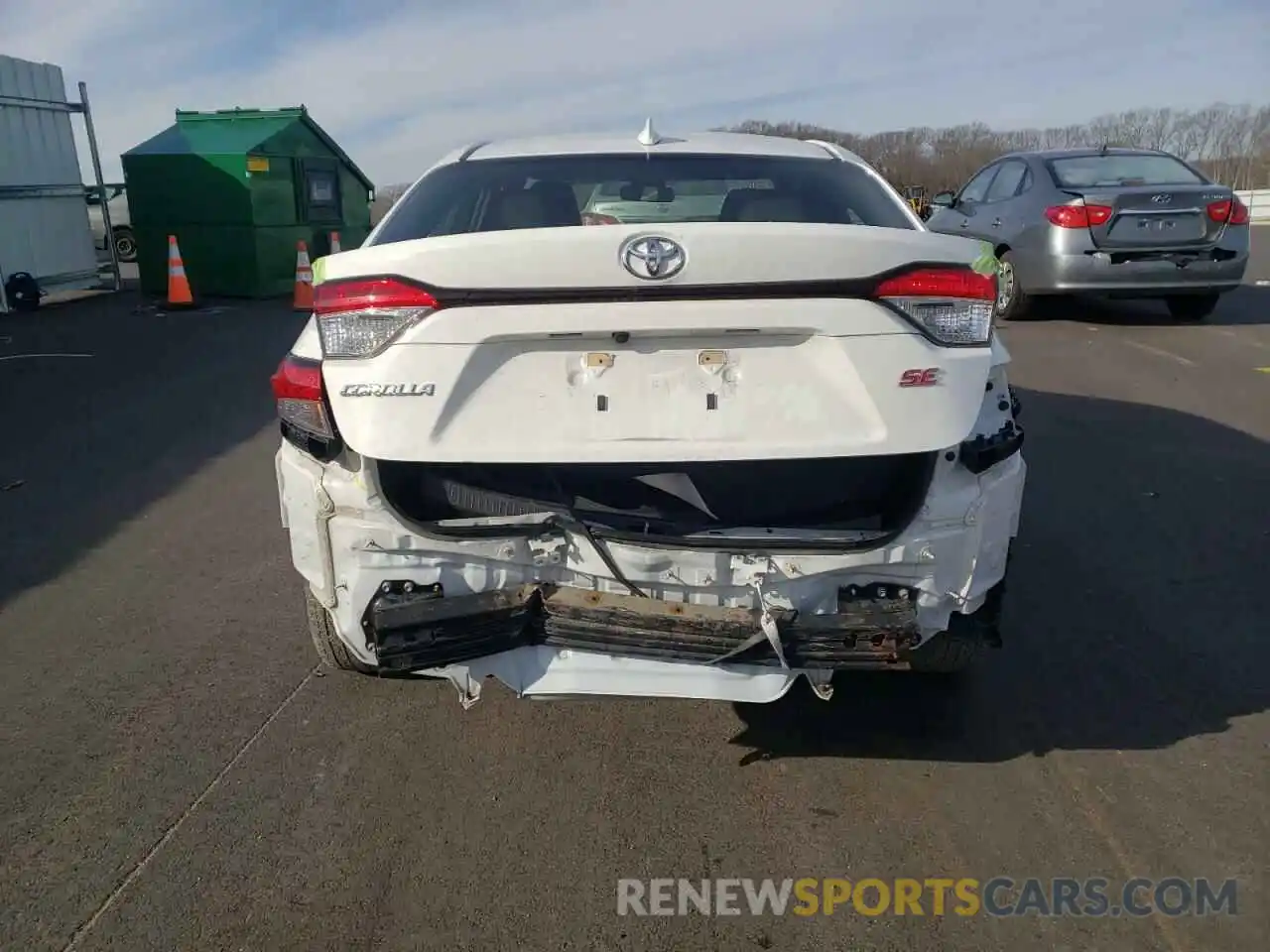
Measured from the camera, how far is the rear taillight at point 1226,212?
9.13 meters

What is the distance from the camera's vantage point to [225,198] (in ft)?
46.1

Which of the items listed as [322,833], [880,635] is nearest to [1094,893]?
[880,635]

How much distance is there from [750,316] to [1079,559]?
8.32 ft

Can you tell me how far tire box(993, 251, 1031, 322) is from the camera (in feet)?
33.0

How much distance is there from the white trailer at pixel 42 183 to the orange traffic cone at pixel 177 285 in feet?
5.49

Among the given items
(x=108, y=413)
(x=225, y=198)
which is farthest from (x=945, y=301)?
(x=225, y=198)

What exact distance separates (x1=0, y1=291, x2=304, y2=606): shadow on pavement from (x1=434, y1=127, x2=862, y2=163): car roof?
2530 millimetres

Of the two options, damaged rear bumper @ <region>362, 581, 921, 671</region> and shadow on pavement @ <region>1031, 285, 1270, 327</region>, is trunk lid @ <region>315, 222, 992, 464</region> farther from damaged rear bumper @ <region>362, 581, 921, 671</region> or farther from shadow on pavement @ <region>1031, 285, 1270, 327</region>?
shadow on pavement @ <region>1031, 285, 1270, 327</region>

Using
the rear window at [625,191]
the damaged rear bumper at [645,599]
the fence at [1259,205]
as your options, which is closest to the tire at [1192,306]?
the rear window at [625,191]

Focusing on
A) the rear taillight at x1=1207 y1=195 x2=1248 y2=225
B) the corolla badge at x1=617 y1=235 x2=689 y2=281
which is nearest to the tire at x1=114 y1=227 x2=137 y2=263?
the rear taillight at x1=1207 y1=195 x2=1248 y2=225

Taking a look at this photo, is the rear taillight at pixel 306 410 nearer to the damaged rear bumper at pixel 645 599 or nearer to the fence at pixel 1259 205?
the damaged rear bumper at pixel 645 599

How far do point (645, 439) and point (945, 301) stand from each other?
0.78 metres

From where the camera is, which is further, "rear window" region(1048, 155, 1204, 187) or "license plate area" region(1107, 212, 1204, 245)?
"rear window" region(1048, 155, 1204, 187)

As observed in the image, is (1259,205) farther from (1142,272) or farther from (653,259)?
(653,259)
